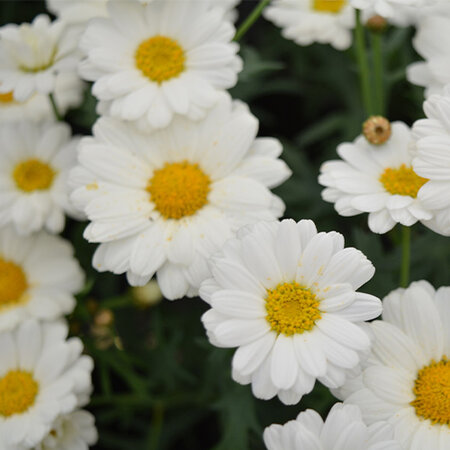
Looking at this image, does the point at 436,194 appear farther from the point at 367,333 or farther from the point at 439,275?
the point at 439,275

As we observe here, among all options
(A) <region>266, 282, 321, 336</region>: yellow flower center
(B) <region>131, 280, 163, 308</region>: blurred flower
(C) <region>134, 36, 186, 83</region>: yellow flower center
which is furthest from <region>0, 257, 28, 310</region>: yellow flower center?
(A) <region>266, 282, 321, 336</region>: yellow flower center

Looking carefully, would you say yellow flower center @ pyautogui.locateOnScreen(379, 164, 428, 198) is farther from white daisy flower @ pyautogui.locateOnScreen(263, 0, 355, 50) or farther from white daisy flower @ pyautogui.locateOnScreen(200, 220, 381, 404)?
white daisy flower @ pyautogui.locateOnScreen(263, 0, 355, 50)

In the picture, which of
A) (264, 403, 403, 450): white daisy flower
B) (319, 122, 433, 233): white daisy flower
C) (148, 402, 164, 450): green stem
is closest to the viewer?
(264, 403, 403, 450): white daisy flower

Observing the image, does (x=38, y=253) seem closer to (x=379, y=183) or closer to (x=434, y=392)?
(x=379, y=183)

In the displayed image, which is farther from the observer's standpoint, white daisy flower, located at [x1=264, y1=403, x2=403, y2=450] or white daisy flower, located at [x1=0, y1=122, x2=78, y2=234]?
white daisy flower, located at [x1=0, y1=122, x2=78, y2=234]

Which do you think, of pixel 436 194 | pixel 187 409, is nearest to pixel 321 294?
pixel 436 194

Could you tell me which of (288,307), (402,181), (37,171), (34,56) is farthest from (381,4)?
(37,171)
